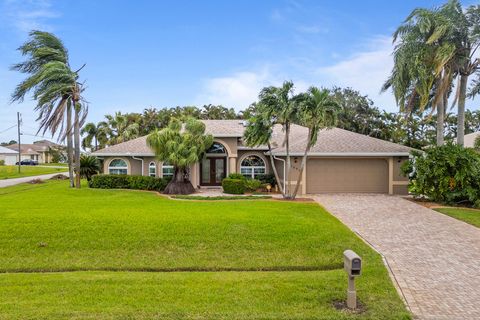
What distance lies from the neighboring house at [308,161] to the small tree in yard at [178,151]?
2212mm

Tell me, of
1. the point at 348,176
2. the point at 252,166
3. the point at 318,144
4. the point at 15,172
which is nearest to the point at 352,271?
the point at 348,176

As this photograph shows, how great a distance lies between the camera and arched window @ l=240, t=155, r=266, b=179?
24.2 m

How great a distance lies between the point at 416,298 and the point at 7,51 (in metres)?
28.3

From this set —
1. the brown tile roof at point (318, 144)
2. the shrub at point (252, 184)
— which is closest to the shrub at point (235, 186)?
the shrub at point (252, 184)

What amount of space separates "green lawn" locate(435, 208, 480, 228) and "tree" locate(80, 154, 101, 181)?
74.9 ft

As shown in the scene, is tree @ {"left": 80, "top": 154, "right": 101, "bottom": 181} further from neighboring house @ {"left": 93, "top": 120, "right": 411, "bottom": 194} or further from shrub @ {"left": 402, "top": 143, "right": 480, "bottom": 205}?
shrub @ {"left": 402, "top": 143, "right": 480, "bottom": 205}

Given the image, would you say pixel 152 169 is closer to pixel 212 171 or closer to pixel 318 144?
pixel 212 171

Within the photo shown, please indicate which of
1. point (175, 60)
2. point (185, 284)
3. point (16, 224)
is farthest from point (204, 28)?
point (185, 284)

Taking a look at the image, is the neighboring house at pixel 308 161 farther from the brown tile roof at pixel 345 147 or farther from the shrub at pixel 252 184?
the shrub at pixel 252 184

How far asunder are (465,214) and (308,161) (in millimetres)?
8800

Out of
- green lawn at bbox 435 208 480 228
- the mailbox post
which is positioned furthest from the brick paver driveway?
the mailbox post

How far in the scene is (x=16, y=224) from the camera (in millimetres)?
11344

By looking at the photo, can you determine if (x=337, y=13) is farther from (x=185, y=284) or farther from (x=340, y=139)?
(x=185, y=284)

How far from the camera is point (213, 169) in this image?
81.5ft
